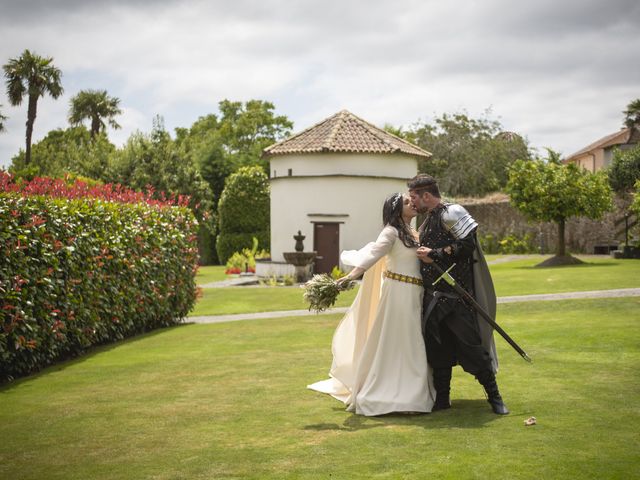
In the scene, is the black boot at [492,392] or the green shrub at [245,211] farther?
the green shrub at [245,211]

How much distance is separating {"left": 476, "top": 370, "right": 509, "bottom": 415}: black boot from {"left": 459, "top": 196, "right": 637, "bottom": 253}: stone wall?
33410 mm

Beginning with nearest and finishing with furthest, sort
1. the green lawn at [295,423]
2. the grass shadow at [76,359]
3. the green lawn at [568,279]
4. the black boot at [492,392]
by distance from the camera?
the green lawn at [295,423], the black boot at [492,392], the grass shadow at [76,359], the green lawn at [568,279]

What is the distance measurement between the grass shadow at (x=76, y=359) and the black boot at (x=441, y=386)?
5.80 meters

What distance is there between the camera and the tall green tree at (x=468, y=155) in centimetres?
6328

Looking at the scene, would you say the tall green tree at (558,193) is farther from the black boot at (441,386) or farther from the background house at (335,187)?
the black boot at (441,386)

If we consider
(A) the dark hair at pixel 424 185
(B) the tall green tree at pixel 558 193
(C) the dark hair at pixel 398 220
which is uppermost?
(B) the tall green tree at pixel 558 193

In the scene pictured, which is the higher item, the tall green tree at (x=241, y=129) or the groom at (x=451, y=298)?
the tall green tree at (x=241, y=129)

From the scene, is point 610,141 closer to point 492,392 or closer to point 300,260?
point 300,260

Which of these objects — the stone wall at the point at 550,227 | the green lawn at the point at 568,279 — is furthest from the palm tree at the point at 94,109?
the green lawn at the point at 568,279

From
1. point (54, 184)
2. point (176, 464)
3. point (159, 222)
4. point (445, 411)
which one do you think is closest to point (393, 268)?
point (445, 411)

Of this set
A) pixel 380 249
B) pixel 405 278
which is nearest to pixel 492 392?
pixel 405 278

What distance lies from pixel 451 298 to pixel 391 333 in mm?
730

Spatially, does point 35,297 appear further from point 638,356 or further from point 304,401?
point 638,356

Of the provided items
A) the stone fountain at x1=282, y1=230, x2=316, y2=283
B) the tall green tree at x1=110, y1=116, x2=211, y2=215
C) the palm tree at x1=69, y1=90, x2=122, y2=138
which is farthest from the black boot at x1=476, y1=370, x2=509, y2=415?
the palm tree at x1=69, y1=90, x2=122, y2=138
